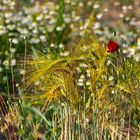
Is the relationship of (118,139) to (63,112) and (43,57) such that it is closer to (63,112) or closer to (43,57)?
(63,112)

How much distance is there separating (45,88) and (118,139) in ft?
1.80

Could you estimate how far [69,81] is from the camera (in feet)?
11.9

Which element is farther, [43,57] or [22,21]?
[22,21]

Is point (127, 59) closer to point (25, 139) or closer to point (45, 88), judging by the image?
point (45, 88)

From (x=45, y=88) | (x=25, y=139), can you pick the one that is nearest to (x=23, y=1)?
(x=25, y=139)

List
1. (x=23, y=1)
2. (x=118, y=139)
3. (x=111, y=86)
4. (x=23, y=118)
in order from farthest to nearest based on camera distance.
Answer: (x=23, y=1) → (x=23, y=118) → (x=118, y=139) → (x=111, y=86)

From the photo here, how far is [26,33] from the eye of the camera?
6.67 metres

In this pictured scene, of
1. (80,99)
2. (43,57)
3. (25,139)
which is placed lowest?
(25,139)

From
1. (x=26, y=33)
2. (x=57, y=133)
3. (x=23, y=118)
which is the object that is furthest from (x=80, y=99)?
(x=26, y=33)

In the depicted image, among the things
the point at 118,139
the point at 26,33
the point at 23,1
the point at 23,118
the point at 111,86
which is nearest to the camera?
the point at 111,86

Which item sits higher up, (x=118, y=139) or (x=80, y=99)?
(x=80, y=99)

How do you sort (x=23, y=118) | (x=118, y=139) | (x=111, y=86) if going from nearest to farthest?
(x=111, y=86) → (x=118, y=139) → (x=23, y=118)

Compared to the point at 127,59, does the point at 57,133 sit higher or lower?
lower

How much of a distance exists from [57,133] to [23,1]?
179 inches
